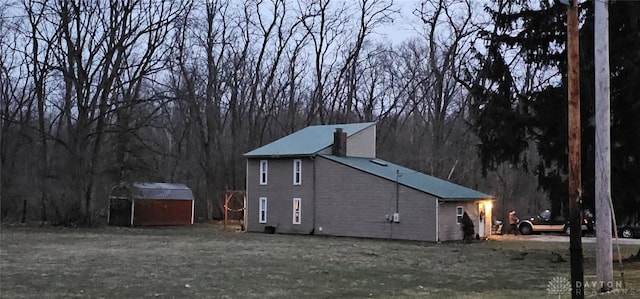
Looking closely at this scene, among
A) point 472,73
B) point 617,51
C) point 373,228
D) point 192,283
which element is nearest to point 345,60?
point 373,228

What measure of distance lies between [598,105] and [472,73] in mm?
9303

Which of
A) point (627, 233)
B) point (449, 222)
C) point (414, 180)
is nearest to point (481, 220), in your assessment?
point (449, 222)

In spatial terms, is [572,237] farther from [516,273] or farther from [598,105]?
[516,273]

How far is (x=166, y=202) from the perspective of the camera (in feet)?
144

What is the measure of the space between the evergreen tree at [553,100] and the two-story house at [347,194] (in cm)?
1088

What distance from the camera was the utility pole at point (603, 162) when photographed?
11984 mm

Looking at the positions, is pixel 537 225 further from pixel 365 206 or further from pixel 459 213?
pixel 365 206

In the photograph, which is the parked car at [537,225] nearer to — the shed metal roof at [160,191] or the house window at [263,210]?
the house window at [263,210]

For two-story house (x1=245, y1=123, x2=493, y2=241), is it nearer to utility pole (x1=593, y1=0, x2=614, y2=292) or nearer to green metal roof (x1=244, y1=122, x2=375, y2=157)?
green metal roof (x1=244, y1=122, x2=375, y2=157)

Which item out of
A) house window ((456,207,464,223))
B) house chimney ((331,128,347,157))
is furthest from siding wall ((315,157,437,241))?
house window ((456,207,464,223))

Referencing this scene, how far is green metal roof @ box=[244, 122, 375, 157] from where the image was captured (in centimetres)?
3750

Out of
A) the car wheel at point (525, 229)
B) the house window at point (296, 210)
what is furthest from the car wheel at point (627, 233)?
the house window at point (296, 210)

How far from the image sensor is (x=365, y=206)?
1331 inches

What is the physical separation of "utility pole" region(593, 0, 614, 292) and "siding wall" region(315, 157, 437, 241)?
1920 cm
